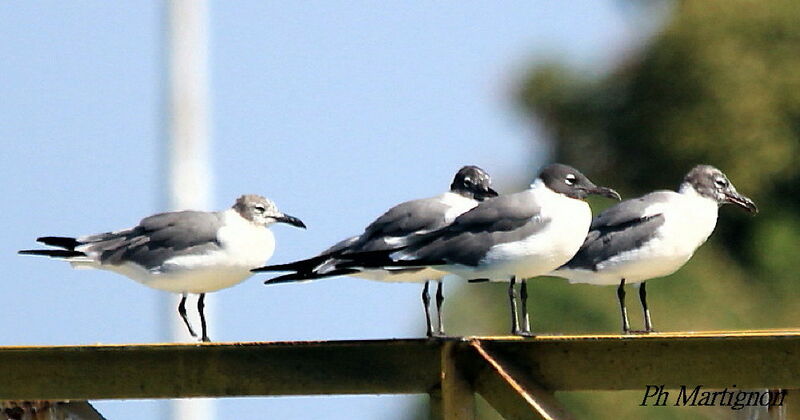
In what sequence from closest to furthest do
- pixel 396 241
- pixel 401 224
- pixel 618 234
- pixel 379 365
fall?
pixel 379 365, pixel 396 241, pixel 401 224, pixel 618 234

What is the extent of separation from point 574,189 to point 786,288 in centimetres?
1862

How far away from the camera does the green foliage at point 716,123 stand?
29.5 metres

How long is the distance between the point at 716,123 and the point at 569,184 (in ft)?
71.6

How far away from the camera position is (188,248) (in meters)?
11.1

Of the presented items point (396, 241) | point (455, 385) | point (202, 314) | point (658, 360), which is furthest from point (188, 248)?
point (658, 360)

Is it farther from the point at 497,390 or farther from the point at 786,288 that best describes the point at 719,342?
the point at 786,288

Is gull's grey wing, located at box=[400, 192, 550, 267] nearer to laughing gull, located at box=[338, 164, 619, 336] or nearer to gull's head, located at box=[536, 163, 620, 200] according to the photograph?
laughing gull, located at box=[338, 164, 619, 336]

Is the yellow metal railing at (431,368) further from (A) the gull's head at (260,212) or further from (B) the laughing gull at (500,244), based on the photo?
(A) the gull's head at (260,212)

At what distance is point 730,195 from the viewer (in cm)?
1169

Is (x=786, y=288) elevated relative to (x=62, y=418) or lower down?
lower down

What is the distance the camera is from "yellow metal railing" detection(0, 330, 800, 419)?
7.79 metres

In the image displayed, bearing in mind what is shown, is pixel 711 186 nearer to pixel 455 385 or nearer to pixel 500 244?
pixel 500 244

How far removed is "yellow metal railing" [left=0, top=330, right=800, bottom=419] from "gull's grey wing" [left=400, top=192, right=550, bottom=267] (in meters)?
1.53

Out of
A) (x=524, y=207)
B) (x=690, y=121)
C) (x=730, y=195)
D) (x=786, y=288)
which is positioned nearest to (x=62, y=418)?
(x=524, y=207)
